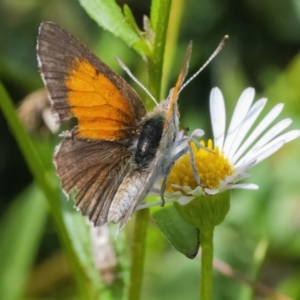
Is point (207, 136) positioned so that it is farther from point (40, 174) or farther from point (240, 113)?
point (40, 174)

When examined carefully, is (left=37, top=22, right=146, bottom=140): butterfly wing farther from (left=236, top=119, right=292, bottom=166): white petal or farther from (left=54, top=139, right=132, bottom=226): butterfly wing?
(left=236, top=119, right=292, bottom=166): white petal

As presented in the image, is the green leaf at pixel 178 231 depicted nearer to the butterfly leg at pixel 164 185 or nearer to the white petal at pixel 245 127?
the butterfly leg at pixel 164 185

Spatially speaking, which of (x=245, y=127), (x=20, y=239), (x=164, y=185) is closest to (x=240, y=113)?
Answer: (x=245, y=127)

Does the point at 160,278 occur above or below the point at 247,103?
below

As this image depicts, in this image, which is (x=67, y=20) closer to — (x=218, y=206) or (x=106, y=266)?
(x=106, y=266)

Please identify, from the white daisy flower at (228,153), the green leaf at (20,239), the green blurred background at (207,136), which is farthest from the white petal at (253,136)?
the green leaf at (20,239)

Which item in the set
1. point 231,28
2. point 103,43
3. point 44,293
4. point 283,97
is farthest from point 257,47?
point 44,293
